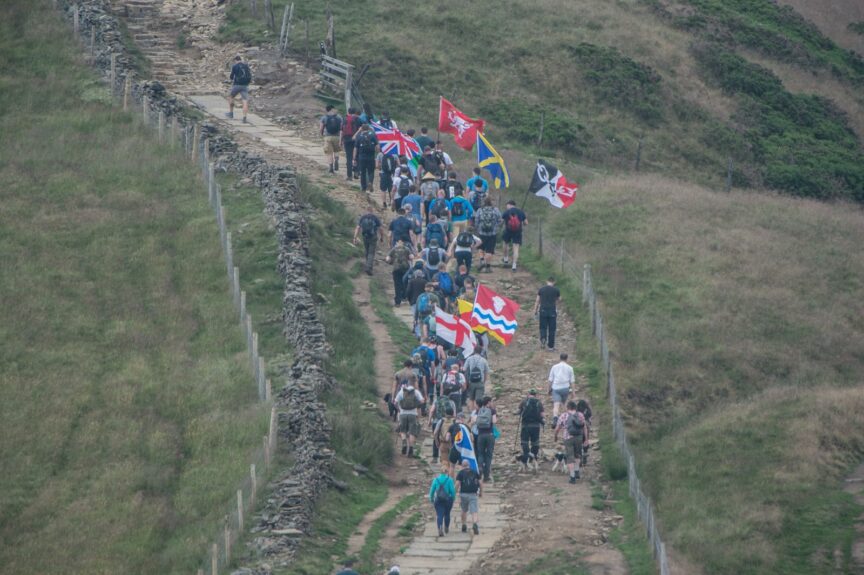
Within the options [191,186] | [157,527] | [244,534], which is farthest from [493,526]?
[191,186]

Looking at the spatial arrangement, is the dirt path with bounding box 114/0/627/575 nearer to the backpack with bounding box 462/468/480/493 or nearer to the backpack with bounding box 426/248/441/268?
the backpack with bounding box 462/468/480/493

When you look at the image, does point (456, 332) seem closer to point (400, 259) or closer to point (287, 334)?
point (287, 334)

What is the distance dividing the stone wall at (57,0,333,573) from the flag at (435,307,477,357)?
2343 mm

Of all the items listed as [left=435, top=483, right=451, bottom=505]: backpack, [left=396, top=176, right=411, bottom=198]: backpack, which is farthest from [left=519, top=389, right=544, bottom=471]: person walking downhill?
[left=396, top=176, right=411, bottom=198]: backpack

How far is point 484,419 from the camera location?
25969mm

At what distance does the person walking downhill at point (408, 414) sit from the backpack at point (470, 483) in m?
3.36

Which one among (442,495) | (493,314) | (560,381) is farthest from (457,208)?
(442,495)

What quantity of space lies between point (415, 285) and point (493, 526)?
8.31 m

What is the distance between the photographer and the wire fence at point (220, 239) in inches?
933

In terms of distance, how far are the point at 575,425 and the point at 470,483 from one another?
3.26 meters

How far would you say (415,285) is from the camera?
32.2 m

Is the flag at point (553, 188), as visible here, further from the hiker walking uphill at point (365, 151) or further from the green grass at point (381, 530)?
the green grass at point (381, 530)

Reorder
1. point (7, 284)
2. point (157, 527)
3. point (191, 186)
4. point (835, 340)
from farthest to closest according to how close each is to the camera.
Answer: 1. point (191, 186)
2. point (835, 340)
3. point (7, 284)
4. point (157, 527)

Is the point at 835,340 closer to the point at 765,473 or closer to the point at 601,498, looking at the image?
the point at 765,473
